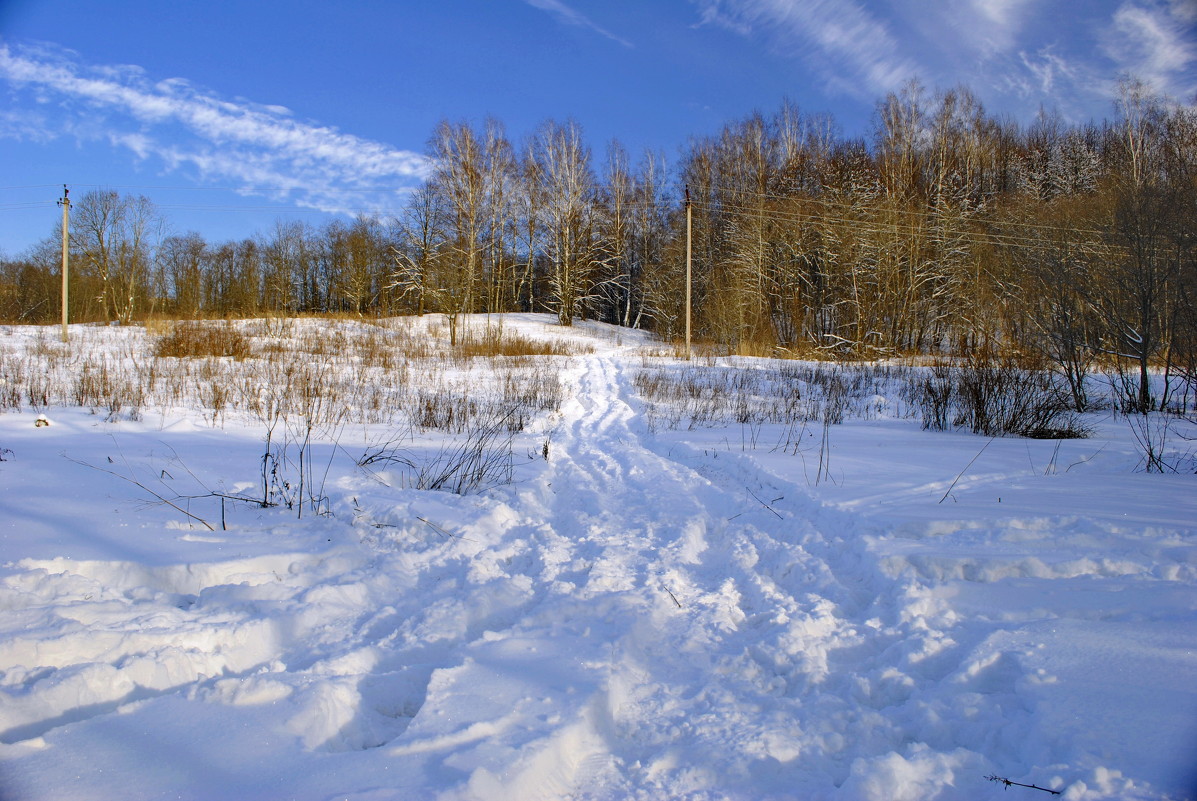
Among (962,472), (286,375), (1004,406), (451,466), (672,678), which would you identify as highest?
(286,375)

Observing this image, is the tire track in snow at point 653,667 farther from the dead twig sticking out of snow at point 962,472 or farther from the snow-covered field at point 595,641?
the dead twig sticking out of snow at point 962,472

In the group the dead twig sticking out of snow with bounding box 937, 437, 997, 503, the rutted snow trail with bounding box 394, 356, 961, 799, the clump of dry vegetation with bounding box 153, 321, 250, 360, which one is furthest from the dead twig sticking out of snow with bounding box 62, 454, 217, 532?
the clump of dry vegetation with bounding box 153, 321, 250, 360

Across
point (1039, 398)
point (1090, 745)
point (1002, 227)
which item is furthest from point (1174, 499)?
point (1002, 227)

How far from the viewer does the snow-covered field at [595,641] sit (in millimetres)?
1351

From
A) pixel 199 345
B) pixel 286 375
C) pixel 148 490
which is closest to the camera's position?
pixel 148 490

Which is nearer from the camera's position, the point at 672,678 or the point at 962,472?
the point at 672,678

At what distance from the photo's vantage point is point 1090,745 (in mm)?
1356

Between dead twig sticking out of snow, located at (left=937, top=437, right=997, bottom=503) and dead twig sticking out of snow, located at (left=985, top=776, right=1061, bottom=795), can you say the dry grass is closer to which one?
dead twig sticking out of snow, located at (left=937, top=437, right=997, bottom=503)

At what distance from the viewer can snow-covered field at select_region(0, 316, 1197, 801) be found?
53.2 inches

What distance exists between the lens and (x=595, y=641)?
2021 millimetres

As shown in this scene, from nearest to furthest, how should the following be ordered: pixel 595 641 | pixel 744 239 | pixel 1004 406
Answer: pixel 595 641 → pixel 1004 406 → pixel 744 239

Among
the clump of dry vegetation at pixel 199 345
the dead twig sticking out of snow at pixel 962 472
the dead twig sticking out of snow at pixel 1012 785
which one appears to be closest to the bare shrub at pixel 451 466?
the dead twig sticking out of snow at pixel 962 472

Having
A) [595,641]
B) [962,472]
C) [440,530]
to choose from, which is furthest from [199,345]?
[962,472]

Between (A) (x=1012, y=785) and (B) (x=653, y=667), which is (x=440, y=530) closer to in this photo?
(B) (x=653, y=667)
